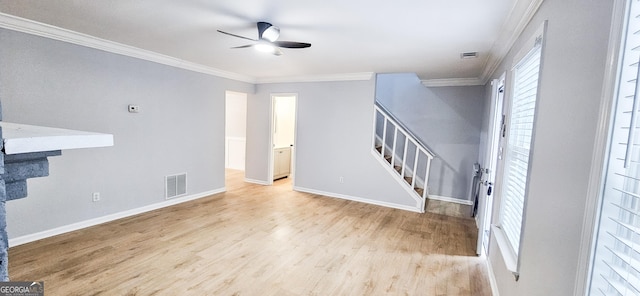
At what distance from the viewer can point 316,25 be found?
8.66 feet

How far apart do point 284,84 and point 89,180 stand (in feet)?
11.7

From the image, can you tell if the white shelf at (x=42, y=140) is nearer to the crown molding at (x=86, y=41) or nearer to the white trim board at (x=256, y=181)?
the crown molding at (x=86, y=41)

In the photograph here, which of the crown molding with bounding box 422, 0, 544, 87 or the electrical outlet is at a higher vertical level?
the crown molding with bounding box 422, 0, 544, 87

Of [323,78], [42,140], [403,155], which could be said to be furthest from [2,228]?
[403,155]

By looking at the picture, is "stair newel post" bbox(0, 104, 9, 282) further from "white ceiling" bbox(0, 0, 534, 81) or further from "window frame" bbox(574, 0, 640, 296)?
"white ceiling" bbox(0, 0, 534, 81)

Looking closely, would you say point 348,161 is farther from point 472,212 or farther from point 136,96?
point 136,96

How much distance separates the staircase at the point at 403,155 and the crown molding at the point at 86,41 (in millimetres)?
3339

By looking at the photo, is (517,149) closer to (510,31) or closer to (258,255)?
(510,31)

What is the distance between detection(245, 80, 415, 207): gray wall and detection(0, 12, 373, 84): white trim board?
0.13m

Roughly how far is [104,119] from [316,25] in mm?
3019

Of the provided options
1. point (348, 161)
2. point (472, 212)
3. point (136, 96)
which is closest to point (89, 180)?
point (136, 96)

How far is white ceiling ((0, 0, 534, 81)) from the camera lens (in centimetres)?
223

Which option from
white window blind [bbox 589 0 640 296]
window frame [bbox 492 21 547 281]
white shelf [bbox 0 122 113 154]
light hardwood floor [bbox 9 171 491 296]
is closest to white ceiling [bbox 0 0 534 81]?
window frame [bbox 492 21 547 281]

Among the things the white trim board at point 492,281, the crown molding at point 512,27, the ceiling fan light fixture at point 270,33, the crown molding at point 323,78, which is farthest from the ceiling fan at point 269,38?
the white trim board at point 492,281
